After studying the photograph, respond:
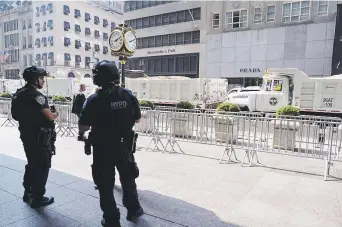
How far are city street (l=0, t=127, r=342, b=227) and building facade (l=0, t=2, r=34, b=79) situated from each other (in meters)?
54.9

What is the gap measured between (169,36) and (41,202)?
33755mm

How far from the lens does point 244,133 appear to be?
739 centimetres

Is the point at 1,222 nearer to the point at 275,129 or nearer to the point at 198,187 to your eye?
the point at 198,187

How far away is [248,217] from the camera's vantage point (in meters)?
3.55

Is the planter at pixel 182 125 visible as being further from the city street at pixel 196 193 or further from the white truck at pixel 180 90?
the white truck at pixel 180 90

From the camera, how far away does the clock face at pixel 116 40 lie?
21.4 ft

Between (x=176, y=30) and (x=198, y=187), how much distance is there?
32223mm

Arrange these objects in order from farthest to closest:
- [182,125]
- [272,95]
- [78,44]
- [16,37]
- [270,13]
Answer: [16,37], [78,44], [270,13], [272,95], [182,125]

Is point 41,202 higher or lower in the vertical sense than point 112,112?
lower

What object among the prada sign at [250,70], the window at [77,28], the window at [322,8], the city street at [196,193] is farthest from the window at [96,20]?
the city street at [196,193]

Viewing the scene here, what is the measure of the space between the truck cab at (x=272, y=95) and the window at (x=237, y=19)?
1680 cm

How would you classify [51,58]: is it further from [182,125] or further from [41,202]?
[41,202]

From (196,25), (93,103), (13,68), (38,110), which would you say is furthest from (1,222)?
(13,68)

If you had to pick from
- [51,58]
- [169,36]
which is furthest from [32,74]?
[51,58]
